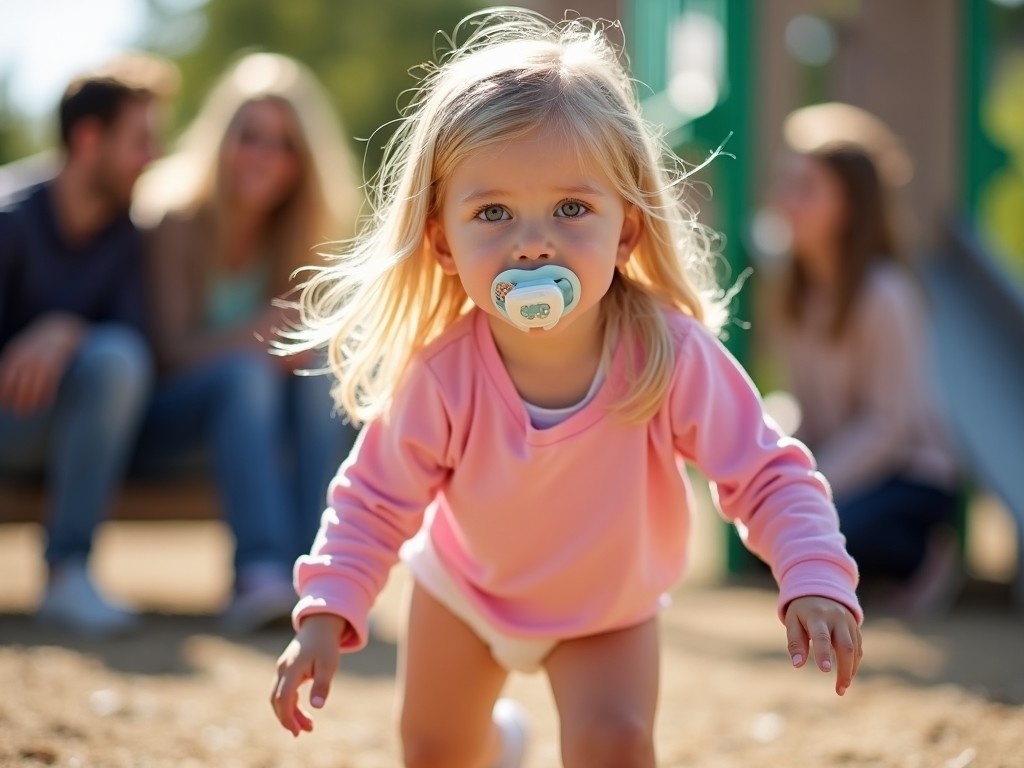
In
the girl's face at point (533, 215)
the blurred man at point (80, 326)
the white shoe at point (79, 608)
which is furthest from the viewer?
the blurred man at point (80, 326)

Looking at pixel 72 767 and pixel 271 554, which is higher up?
pixel 72 767

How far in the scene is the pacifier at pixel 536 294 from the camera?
72.8 inches

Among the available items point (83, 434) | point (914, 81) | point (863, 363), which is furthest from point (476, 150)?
point (914, 81)

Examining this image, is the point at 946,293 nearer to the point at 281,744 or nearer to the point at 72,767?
the point at 281,744

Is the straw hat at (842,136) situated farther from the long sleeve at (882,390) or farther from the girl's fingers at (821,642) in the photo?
the girl's fingers at (821,642)

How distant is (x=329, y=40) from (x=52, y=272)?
16.7 metres

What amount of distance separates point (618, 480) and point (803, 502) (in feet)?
0.97

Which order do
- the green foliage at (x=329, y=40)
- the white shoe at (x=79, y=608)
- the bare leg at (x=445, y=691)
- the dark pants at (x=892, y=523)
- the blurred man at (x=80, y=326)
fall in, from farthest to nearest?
the green foliage at (x=329, y=40) → the dark pants at (x=892, y=523) → the blurred man at (x=80, y=326) → the white shoe at (x=79, y=608) → the bare leg at (x=445, y=691)

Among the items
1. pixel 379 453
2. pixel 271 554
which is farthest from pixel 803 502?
pixel 271 554

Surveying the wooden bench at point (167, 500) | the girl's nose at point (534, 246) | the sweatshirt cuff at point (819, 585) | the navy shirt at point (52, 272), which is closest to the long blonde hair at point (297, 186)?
the navy shirt at point (52, 272)

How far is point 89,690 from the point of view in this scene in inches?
116

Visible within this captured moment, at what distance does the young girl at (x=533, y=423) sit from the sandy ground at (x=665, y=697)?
0.59 metres

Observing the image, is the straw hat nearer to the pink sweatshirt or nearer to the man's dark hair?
the man's dark hair

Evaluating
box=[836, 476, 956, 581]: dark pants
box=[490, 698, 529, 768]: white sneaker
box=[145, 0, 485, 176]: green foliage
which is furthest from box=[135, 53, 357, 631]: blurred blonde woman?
box=[145, 0, 485, 176]: green foliage
